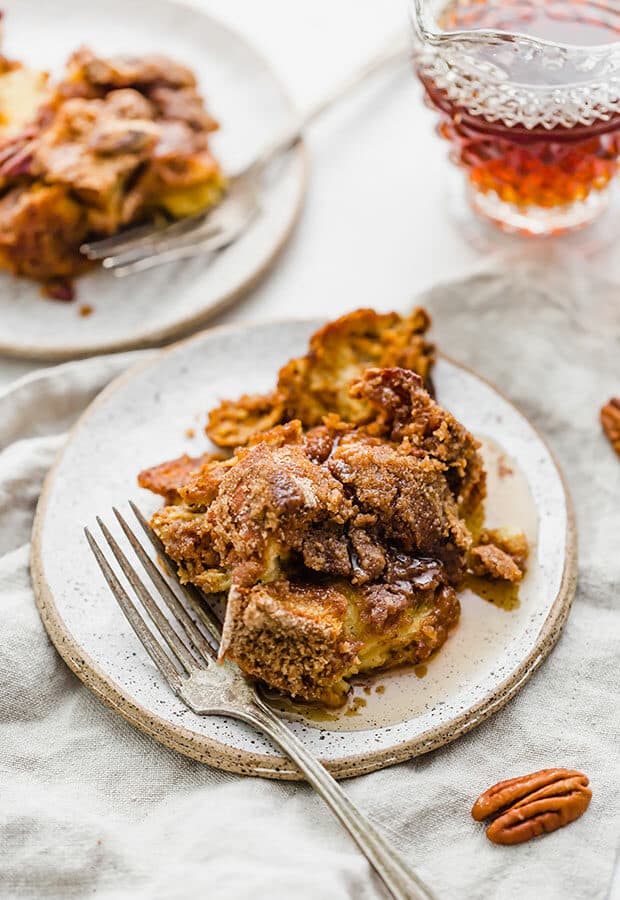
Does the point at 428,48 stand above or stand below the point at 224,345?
above

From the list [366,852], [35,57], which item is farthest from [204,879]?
[35,57]

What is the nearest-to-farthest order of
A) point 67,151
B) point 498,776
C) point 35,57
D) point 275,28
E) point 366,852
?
1. point 366,852
2. point 498,776
3. point 67,151
4. point 35,57
5. point 275,28

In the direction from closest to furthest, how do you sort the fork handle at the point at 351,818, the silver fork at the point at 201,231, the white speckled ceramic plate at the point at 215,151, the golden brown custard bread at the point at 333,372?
the fork handle at the point at 351,818, the golden brown custard bread at the point at 333,372, the white speckled ceramic plate at the point at 215,151, the silver fork at the point at 201,231

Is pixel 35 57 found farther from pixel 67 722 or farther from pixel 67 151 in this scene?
pixel 67 722

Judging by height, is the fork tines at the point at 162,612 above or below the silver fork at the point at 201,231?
below

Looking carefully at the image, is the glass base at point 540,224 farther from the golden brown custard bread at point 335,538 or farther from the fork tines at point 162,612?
the fork tines at point 162,612

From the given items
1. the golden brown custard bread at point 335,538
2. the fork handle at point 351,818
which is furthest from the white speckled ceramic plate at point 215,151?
the fork handle at point 351,818
